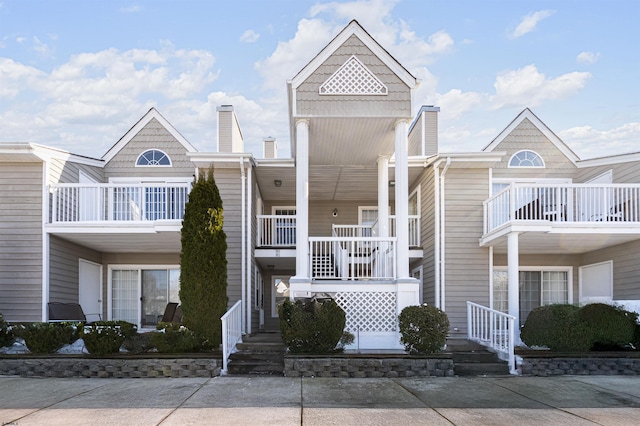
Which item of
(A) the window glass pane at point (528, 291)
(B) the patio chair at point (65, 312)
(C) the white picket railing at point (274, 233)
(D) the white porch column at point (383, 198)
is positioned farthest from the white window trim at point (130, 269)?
(A) the window glass pane at point (528, 291)

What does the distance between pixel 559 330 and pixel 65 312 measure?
1024 centimetres

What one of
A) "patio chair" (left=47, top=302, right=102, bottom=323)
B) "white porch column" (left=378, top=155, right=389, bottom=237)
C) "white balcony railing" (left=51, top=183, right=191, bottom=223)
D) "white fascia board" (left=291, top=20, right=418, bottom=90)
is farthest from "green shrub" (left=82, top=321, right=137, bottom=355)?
"white porch column" (left=378, top=155, right=389, bottom=237)

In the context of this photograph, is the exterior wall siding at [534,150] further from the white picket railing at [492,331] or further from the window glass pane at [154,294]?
the window glass pane at [154,294]

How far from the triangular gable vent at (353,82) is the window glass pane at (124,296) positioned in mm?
7732

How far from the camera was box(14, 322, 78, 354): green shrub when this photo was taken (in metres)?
10.2

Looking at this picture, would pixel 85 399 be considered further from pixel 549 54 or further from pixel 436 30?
pixel 549 54

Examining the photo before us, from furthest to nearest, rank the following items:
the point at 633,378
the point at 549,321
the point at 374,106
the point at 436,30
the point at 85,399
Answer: the point at 436,30 → the point at 374,106 → the point at 549,321 → the point at 633,378 → the point at 85,399

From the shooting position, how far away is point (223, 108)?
17344 millimetres

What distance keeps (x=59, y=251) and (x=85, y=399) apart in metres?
6.56

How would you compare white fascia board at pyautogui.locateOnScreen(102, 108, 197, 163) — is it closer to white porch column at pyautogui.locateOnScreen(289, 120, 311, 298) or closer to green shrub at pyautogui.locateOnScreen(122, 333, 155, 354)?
white porch column at pyautogui.locateOnScreen(289, 120, 311, 298)

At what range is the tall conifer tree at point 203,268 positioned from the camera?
A: 10.3 meters

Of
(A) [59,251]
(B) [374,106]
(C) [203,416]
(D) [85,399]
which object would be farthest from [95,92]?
(C) [203,416]

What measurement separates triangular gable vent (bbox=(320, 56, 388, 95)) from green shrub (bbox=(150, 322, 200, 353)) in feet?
17.3

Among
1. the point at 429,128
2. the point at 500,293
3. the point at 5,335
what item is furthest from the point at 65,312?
the point at 429,128
